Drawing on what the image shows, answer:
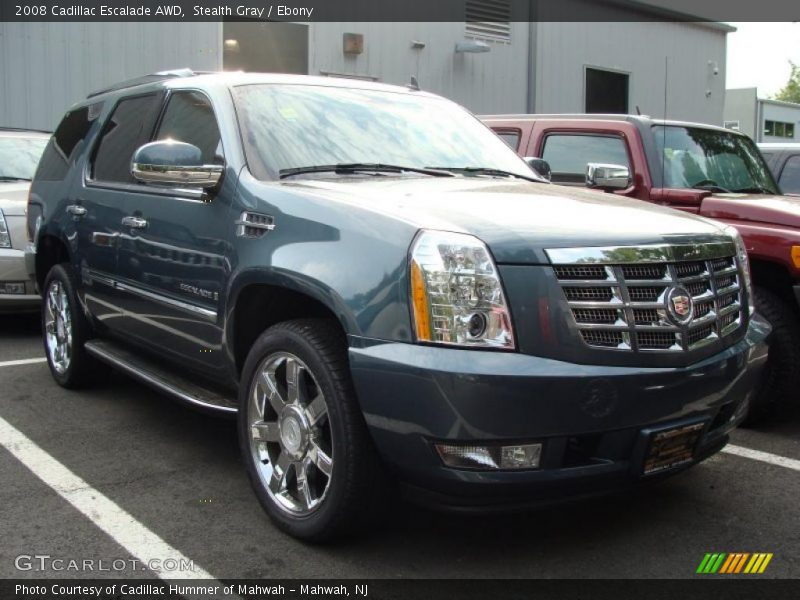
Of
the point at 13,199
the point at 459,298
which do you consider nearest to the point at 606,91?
the point at 13,199

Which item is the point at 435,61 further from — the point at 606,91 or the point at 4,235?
the point at 4,235

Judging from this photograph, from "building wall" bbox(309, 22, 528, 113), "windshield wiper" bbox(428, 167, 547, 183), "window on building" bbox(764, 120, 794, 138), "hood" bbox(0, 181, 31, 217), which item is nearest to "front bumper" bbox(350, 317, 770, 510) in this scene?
"windshield wiper" bbox(428, 167, 547, 183)

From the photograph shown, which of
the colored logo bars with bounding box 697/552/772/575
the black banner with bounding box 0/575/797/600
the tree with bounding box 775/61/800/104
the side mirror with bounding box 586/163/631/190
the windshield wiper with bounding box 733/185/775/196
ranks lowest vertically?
the black banner with bounding box 0/575/797/600

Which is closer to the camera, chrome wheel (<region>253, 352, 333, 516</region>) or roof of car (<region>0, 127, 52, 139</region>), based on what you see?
chrome wheel (<region>253, 352, 333, 516</region>)

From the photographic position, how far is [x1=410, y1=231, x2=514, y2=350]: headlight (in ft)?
9.03

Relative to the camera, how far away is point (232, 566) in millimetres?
3080

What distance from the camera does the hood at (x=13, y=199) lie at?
7.21 metres

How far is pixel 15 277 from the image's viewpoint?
702cm

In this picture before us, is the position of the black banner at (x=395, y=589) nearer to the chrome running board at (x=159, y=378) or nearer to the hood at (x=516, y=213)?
the chrome running board at (x=159, y=378)

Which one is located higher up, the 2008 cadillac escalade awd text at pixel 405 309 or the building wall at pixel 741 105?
the building wall at pixel 741 105

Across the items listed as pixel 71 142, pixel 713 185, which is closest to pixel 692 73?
pixel 713 185

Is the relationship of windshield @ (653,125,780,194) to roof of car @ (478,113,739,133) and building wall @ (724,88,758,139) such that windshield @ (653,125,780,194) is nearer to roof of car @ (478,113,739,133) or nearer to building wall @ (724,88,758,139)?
roof of car @ (478,113,739,133)

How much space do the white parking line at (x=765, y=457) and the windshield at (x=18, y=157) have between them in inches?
263

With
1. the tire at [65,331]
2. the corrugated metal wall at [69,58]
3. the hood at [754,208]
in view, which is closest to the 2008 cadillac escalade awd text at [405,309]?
the tire at [65,331]
